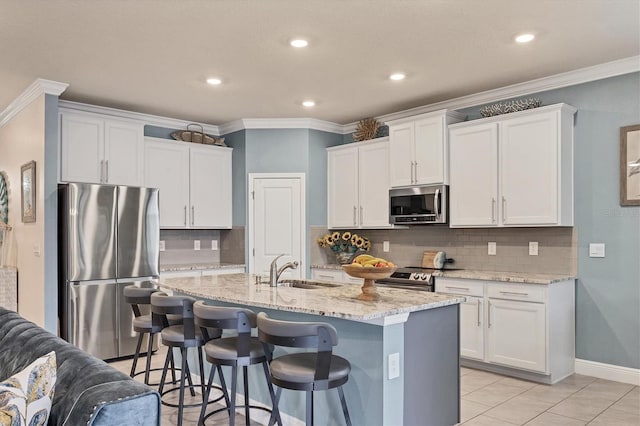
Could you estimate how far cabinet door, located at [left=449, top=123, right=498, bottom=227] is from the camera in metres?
4.53

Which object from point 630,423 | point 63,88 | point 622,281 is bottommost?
point 630,423

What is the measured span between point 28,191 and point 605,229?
534cm

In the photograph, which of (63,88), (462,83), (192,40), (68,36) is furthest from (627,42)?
(63,88)

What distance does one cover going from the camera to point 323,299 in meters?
2.83

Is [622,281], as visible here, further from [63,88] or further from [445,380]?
[63,88]

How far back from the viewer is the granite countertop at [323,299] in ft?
8.05

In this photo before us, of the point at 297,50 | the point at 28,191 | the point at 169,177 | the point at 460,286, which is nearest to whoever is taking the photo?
the point at 297,50

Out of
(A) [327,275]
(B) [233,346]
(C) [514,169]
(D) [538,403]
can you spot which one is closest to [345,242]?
(A) [327,275]

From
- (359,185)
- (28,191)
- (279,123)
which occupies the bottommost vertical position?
(28,191)

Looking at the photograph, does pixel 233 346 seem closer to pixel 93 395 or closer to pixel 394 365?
pixel 394 365

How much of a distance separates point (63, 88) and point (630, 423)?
5.21 m

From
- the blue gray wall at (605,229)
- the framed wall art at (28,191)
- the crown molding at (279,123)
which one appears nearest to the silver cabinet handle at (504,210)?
the blue gray wall at (605,229)

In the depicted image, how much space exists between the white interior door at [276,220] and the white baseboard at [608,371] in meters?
3.12

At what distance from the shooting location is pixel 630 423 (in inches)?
126
